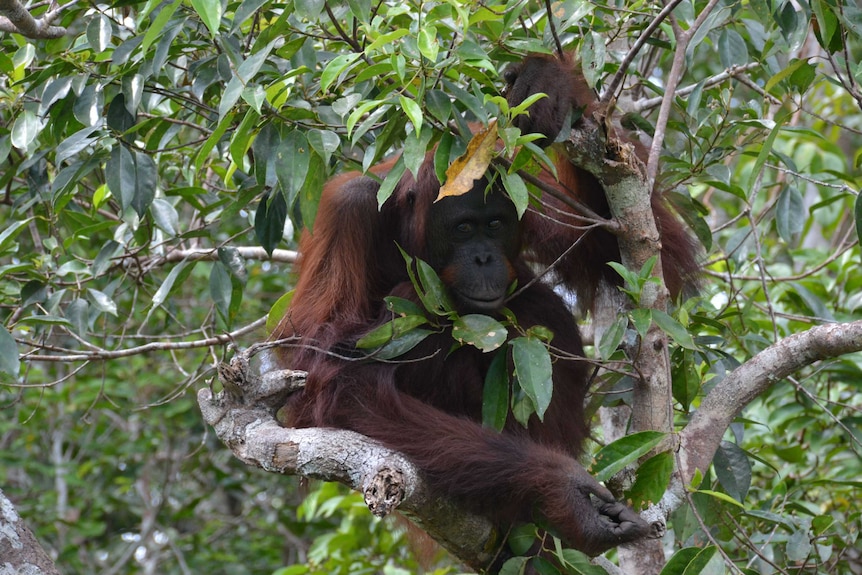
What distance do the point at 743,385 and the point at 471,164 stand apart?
1182 millimetres

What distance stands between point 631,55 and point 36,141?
96.7 inches

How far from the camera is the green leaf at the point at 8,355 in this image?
10.2ft

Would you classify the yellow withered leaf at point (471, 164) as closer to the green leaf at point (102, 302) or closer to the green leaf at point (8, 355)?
the green leaf at point (8, 355)

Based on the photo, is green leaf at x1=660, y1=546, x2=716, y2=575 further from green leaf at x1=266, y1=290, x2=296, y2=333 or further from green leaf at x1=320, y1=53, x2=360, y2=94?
green leaf at x1=266, y1=290, x2=296, y2=333

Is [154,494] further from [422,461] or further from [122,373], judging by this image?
[422,461]

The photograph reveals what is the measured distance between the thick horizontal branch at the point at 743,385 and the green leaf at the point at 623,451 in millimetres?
371

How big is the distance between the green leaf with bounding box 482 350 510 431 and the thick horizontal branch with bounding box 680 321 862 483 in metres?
0.57

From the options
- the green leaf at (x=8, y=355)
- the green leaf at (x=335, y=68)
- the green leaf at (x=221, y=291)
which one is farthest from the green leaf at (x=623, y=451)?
the green leaf at (x=8, y=355)

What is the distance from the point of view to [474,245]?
134 inches

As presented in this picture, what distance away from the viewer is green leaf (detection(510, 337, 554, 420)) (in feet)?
8.30

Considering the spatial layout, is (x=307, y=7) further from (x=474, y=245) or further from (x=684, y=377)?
(x=684, y=377)

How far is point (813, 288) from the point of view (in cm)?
499

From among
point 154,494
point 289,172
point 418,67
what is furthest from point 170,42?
point 154,494

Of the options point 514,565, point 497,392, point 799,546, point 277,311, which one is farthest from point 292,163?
point 799,546
